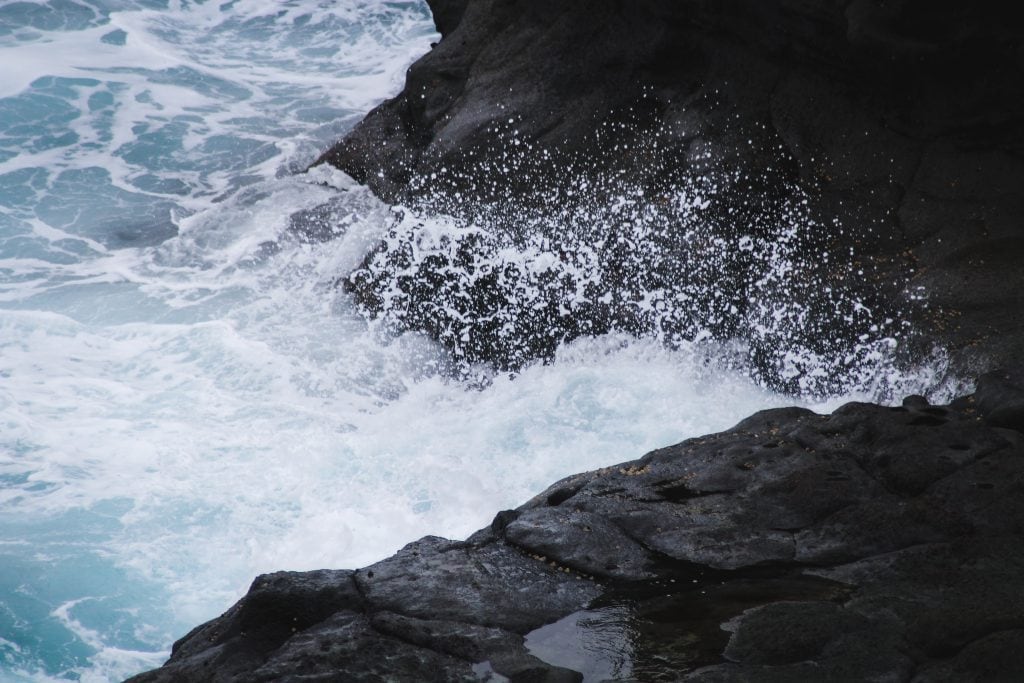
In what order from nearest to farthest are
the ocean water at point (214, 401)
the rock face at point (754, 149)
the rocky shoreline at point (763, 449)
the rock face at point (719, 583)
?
the rock face at point (719, 583) < the rocky shoreline at point (763, 449) < the ocean water at point (214, 401) < the rock face at point (754, 149)

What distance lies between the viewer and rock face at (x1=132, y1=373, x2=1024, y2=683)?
10.6 feet

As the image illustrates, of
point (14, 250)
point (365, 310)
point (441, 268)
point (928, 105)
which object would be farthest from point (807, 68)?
point (14, 250)

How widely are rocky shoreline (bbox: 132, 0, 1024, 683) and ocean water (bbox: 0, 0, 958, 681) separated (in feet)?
2.21

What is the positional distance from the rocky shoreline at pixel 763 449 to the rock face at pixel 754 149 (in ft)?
0.08

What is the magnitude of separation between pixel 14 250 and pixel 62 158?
9.18 ft

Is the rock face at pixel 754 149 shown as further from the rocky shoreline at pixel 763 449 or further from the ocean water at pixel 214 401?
the ocean water at pixel 214 401

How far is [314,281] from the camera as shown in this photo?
1008 cm

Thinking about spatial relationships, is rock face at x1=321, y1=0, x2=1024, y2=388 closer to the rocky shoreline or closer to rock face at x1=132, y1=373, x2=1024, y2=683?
the rocky shoreline

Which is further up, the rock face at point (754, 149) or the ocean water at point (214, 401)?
the rock face at point (754, 149)

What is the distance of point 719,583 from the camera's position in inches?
150

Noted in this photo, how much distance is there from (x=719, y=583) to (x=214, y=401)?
5.63 meters

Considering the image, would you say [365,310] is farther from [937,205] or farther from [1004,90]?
[1004,90]

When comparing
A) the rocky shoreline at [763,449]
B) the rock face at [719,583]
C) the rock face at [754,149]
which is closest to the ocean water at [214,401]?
the rock face at [754,149]

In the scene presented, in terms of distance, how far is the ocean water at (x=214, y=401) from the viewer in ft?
21.0
